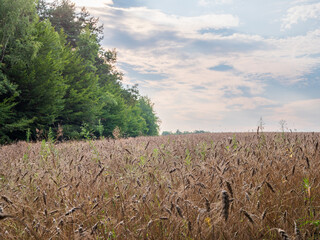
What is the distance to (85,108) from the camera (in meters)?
26.5

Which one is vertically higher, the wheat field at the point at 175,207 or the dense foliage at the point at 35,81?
the dense foliage at the point at 35,81

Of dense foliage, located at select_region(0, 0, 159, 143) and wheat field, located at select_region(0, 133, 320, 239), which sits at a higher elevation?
dense foliage, located at select_region(0, 0, 159, 143)

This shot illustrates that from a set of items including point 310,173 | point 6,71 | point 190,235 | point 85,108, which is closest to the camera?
point 190,235

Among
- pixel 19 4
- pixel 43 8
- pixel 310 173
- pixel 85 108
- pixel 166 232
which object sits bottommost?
pixel 166 232

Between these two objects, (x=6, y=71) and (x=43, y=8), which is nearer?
(x=6, y=71)

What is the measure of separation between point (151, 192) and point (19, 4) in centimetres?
2226

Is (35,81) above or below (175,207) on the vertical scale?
above

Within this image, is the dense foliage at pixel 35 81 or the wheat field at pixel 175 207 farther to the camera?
the dense foliage at pixel 35 81

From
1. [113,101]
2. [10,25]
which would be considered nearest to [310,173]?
[10,25]

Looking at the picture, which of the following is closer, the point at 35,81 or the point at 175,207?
the point at 175,207

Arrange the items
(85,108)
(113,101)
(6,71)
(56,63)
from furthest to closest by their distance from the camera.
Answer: (113,101), (85,108), (56,63), (6,71)

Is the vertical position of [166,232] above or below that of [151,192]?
below

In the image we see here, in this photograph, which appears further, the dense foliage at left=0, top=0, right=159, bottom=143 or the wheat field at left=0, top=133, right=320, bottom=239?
the dense foliage at left=0, top=0, right=159, bottom=143

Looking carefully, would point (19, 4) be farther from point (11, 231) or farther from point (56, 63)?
point (11, 231)
